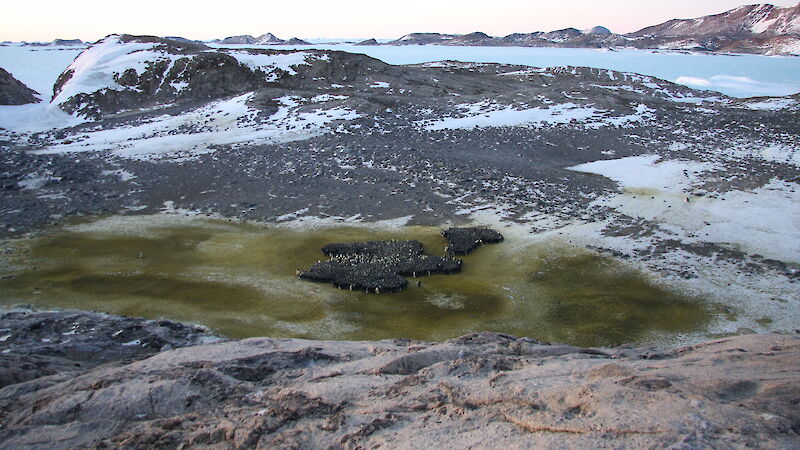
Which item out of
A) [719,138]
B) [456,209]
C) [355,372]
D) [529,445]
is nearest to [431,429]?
[529,445]

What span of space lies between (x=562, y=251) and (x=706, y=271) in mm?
5540

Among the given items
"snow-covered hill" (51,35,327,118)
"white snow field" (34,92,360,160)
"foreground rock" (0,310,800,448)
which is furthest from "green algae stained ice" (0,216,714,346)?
"snow-covered hill" (51,35,327,118)

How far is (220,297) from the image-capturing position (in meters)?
20.3

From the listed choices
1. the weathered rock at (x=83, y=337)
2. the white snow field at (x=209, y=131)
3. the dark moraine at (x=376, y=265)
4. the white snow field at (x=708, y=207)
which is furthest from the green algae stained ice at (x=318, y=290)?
the white snow field at (x=209, y=131)

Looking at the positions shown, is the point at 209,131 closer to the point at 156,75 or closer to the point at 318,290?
the point at 156,75

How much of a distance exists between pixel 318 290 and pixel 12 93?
55.3m

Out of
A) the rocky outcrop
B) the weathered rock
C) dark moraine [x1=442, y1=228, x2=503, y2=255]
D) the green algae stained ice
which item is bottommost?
the green algae stained ice

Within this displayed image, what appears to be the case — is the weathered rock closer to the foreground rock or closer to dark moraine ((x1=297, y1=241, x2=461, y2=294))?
the foreground rock

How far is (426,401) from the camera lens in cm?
930

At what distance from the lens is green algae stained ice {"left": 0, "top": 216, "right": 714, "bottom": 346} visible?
1847 cm

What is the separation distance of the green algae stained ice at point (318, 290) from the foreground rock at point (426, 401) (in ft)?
19.7

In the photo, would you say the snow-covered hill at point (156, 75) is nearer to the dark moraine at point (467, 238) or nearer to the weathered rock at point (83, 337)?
the dark moraine at point (467, 238)

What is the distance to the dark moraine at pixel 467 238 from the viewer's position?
24734 mm

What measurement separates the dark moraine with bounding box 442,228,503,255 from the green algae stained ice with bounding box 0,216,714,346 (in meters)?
0.44
